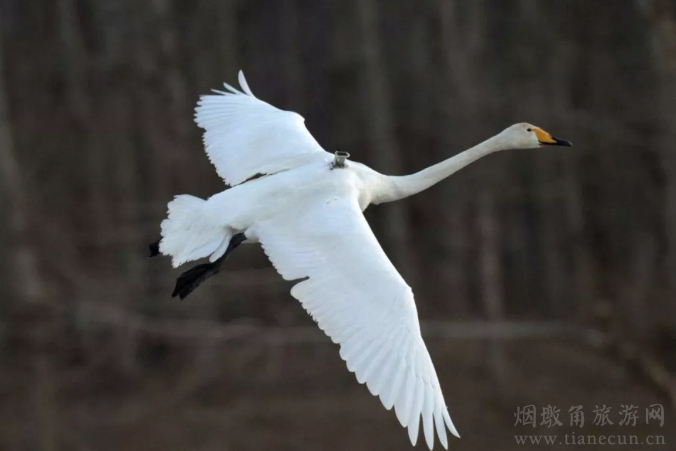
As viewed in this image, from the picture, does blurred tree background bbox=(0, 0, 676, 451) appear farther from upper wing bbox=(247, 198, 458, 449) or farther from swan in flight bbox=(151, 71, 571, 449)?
upper wing bbox=(247, 198, 458, 449)

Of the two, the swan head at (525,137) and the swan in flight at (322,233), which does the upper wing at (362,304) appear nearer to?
the swan in flight at (322,233)

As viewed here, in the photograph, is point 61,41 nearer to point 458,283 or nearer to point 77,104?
point 77,104

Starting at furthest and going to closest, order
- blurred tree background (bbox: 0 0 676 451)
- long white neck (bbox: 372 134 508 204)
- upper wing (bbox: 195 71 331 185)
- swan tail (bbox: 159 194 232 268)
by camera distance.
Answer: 1. blurred tree background (bbox: 0 0 676 451)
2. upper wing (bbox: 195 71 331 185)
3. long white neck (bbox: 372 134 508 204)
4. swan tail (bbox: 159 194 232 268)

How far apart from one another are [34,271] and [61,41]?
4.06m

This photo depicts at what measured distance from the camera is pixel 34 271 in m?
14.7

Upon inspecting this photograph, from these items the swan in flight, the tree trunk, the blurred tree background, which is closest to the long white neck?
the swan in flight

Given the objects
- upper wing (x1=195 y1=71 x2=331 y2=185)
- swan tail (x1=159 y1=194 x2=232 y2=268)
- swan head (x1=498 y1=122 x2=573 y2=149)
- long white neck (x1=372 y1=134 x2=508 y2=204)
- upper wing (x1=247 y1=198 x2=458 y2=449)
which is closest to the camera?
upper wing (x1=247 y1=198 x2=458 y2=449)

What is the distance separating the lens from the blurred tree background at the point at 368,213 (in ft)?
45.4

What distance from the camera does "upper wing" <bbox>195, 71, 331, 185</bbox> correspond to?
7695 mm

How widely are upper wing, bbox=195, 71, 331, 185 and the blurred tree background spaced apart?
217 inches

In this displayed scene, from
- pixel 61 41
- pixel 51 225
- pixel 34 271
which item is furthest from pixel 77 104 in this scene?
pixel 34 271

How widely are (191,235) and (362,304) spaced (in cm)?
143

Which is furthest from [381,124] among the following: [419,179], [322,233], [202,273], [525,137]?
[322,233]

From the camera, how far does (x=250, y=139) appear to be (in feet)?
26.2
